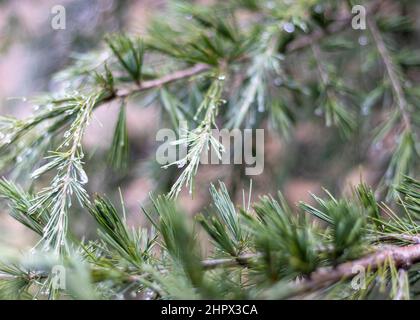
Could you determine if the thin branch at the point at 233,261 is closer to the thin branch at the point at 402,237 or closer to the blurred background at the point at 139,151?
the thin branch at the point at 402,237

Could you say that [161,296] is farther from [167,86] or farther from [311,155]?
[311,155]

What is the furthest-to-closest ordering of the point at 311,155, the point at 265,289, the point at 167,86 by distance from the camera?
1. the point at 311,155
2. the point at 167,86
3. the point at 265,289

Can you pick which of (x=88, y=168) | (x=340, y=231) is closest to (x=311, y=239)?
(x=340, y=231)

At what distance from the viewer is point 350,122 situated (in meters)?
1.05

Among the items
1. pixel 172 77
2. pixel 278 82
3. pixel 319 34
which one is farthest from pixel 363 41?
pixel 172 77

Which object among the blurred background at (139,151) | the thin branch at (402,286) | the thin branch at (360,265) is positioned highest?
the blurred background at (139,151)

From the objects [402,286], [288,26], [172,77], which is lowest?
[402,286]

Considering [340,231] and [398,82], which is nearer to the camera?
[340,231]

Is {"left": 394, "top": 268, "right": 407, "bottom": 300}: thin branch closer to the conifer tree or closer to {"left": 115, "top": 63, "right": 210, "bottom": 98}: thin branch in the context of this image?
the conifer tree

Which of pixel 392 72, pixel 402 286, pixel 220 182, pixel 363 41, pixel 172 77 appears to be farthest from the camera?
pixel 363 41

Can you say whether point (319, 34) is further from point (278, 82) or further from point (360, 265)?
point (360, 265)

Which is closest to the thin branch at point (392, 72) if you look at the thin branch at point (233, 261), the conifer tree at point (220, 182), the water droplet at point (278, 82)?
the conifer tree at point (220, 182)

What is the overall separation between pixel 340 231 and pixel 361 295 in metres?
0.08
